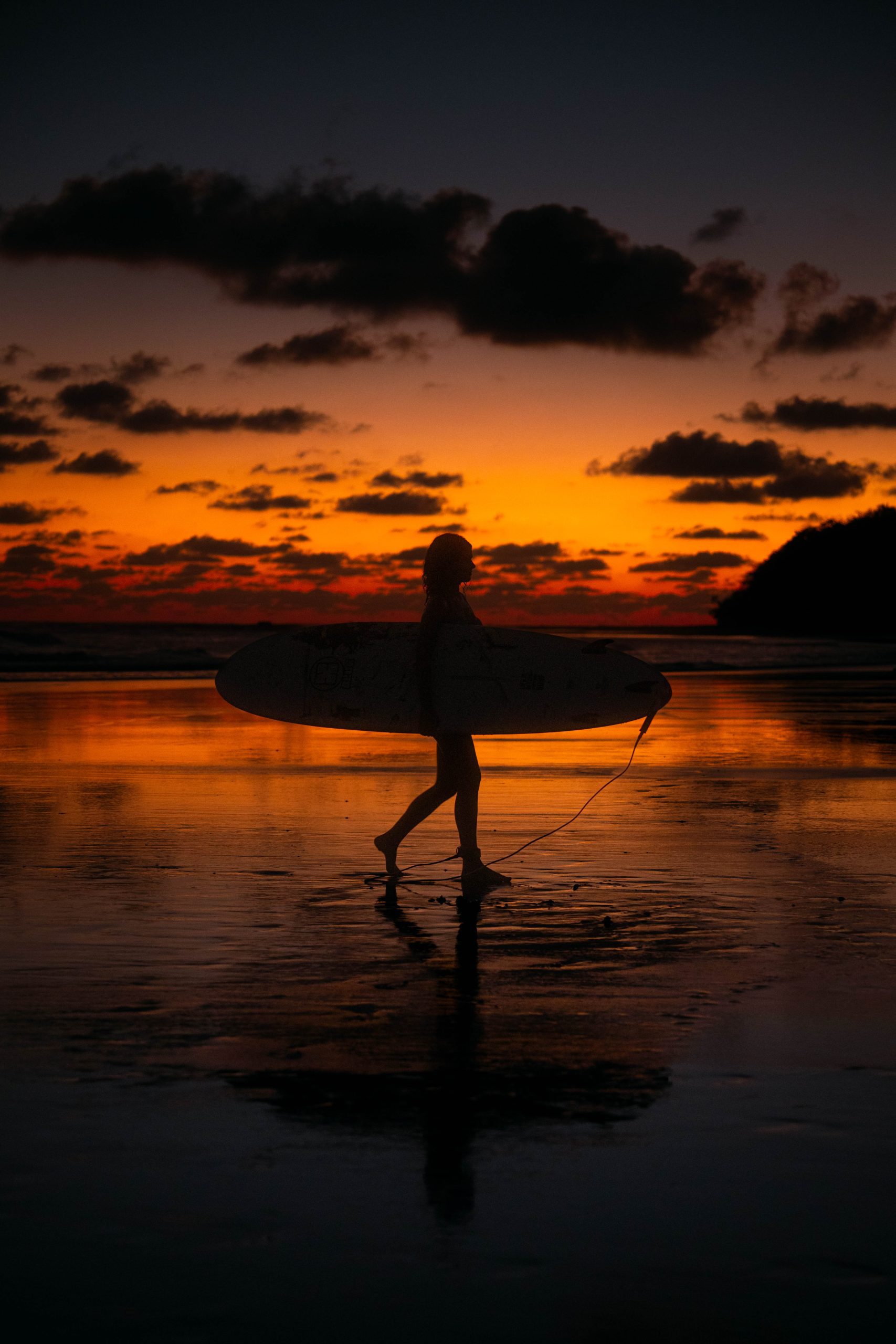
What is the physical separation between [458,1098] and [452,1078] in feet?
0.71

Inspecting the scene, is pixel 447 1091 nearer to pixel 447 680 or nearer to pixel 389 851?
pixel 389 851

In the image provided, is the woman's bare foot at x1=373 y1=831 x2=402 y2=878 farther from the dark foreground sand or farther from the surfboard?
the surfboard

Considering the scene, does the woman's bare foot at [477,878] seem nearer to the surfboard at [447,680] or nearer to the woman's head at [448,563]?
the surfboard at [447,680]

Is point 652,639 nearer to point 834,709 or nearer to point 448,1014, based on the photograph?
point 834,709

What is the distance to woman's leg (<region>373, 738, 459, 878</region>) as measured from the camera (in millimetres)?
8727

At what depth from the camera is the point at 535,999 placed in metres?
5.96

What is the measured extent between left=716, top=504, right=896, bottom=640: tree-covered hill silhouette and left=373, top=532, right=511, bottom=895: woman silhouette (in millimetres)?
130846

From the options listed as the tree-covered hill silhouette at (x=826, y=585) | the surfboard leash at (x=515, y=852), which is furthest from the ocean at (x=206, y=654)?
the tree-covered hill silhouette at (x=826, y=585)

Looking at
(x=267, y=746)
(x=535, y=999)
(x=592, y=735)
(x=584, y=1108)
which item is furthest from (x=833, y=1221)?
(x=592, y=735)

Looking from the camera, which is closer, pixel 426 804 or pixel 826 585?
pixel 426 804

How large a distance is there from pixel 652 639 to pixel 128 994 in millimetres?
87278

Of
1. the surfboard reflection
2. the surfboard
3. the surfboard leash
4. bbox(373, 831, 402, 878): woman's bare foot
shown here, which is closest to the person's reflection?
the surfboard reflection

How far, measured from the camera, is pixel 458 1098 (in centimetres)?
459

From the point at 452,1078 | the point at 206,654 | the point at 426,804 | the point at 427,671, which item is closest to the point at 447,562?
the point at 427,671
